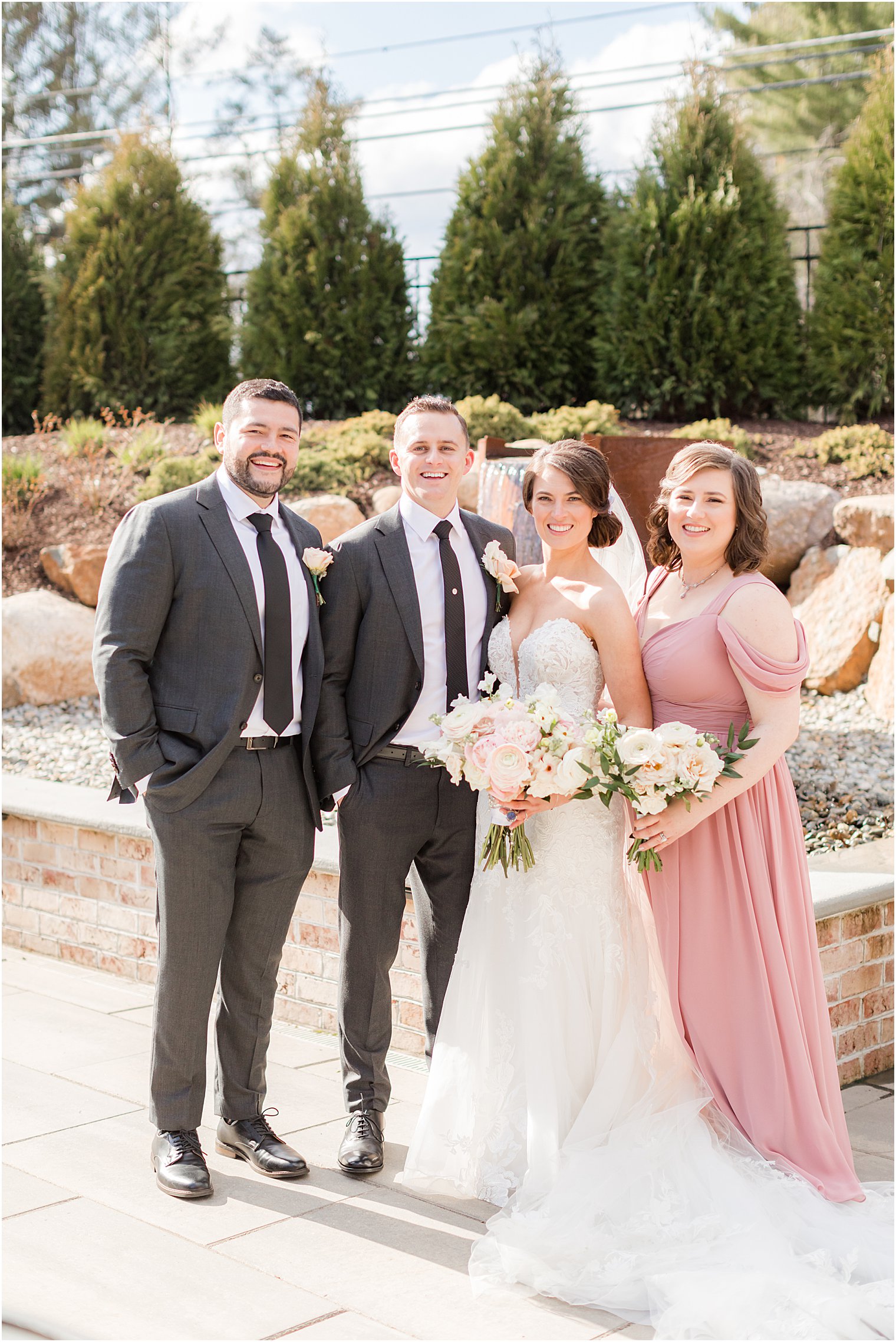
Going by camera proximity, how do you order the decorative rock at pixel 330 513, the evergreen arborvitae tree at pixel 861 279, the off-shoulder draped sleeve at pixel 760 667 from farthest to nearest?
the evergreen arborvitae tree at pixel 861 279 → the decorative rock at pixel 330 513 → the off-shoulder draped sleeve at pixel 760 667

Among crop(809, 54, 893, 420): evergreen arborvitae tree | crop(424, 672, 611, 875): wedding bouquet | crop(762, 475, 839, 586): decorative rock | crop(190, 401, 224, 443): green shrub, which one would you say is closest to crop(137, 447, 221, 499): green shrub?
crop(190, 401, 224, 443): green shrub

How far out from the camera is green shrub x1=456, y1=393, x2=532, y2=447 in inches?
367

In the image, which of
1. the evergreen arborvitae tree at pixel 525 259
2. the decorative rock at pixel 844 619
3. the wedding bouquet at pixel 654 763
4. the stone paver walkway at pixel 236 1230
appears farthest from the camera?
the evergreen arborvitae tree at pixel 525 259

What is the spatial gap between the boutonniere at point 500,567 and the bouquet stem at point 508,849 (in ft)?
2.42

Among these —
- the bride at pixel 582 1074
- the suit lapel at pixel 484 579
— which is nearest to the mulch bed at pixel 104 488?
the suit lapel at pixel 484 579

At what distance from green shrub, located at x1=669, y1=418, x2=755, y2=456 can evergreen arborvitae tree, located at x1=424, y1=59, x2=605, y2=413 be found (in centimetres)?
185

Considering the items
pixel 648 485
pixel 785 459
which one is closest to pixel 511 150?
pixel 785 459

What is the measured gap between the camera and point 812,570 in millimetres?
8594

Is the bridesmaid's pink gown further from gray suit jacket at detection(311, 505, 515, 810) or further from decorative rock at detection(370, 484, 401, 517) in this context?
decorative rock at detection(370, 484, 401, 517)

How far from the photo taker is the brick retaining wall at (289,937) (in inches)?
169

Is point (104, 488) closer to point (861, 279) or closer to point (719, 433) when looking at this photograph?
point (719, 433)

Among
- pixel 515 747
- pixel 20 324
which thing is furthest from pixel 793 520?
pixel 20 324

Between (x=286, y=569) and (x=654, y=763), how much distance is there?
1.24 metres

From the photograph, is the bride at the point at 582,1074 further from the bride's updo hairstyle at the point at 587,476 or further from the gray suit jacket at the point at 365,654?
the gray suit jacket at the point at 365,654
